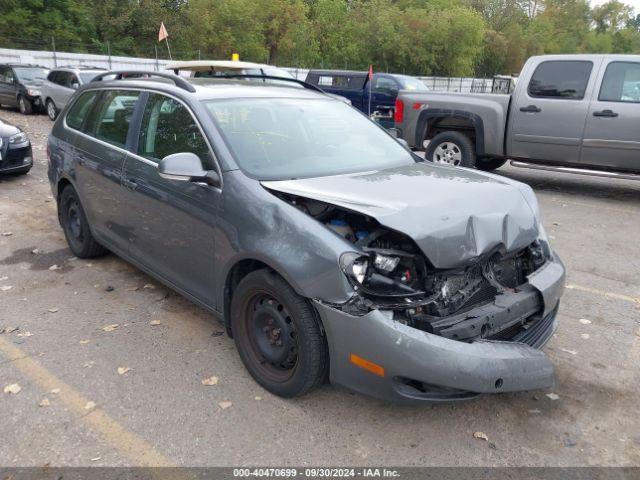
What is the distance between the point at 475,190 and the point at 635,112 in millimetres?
5752

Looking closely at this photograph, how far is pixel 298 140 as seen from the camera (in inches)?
150

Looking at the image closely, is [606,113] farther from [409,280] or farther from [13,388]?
[13,388]

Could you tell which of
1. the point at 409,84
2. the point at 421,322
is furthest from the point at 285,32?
the point at 421,322

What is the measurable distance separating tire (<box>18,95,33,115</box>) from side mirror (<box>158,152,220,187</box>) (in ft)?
55.7

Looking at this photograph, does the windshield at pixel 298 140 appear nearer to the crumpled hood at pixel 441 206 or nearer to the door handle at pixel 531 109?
the crumpled hood at pixel 441 206

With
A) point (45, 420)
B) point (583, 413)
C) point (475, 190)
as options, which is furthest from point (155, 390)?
point (583, 413)

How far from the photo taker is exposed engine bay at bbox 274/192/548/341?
274 cm

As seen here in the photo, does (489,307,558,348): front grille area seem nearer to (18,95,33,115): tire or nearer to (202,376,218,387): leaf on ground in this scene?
(202,376,218,387): leaf on ground

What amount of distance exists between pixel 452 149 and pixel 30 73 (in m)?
15.4

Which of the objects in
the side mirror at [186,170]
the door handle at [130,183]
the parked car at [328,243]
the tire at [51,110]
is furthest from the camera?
the tire at [51,110]

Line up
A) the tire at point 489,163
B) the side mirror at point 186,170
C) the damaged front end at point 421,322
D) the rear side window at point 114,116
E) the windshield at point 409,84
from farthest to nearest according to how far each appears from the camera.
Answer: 1. the windshield at point 409,84
2. the tire at point 489,163
3. the rear side window at point 114,116
4. the side mirror at point 186,170
5. the damaged front end at point 421,322

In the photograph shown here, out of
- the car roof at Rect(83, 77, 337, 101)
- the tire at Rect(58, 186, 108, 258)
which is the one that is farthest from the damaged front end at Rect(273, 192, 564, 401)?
the tire at Rect(58, 186, 108, 258)

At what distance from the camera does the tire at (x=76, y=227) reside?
17.1 ft

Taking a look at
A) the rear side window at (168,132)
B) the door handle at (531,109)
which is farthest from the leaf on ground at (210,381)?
the door handle at (531,109)
